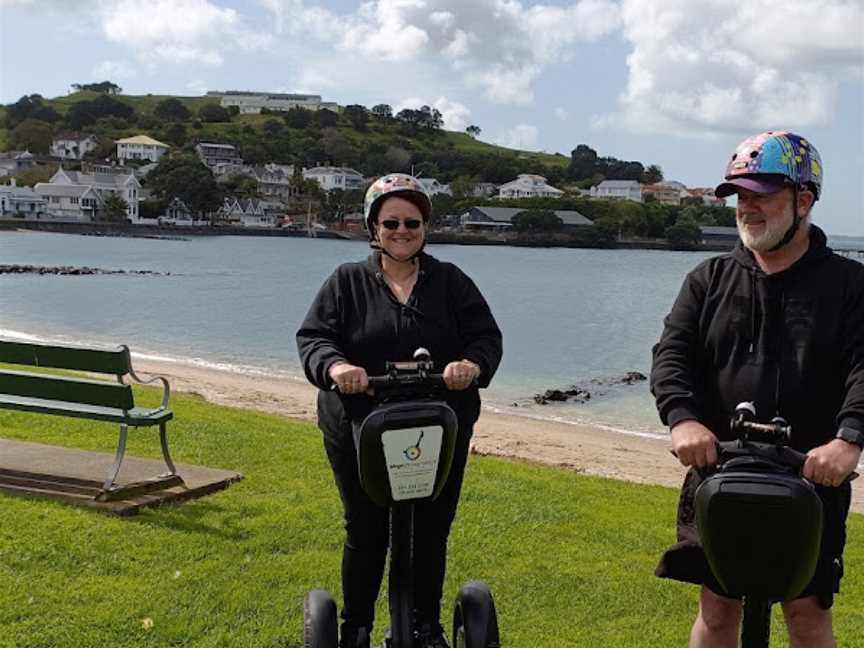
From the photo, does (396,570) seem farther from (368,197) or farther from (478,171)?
(478,171)

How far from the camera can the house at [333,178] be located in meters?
153

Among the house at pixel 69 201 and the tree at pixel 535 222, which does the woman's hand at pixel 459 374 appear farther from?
the house at pixel 69 201

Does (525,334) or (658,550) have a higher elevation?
(658,550)

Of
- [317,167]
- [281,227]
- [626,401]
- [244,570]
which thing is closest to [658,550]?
[244,570]

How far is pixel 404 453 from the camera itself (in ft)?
10.2

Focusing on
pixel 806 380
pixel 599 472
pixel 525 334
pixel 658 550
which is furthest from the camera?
pixel 525 334

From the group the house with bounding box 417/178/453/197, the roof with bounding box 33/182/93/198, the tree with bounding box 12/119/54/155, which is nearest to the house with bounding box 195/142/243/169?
the tree with bounding box 12/119/54/155

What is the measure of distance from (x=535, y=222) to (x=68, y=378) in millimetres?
127412

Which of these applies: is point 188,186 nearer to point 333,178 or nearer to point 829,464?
point 333,178

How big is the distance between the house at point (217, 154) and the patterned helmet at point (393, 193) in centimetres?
16018

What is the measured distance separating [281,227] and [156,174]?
20049 mm

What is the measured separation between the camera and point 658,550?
560 centimetres

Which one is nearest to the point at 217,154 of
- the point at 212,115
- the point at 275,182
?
the point at 275,182

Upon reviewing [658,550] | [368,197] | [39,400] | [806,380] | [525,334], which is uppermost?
[368,197]
